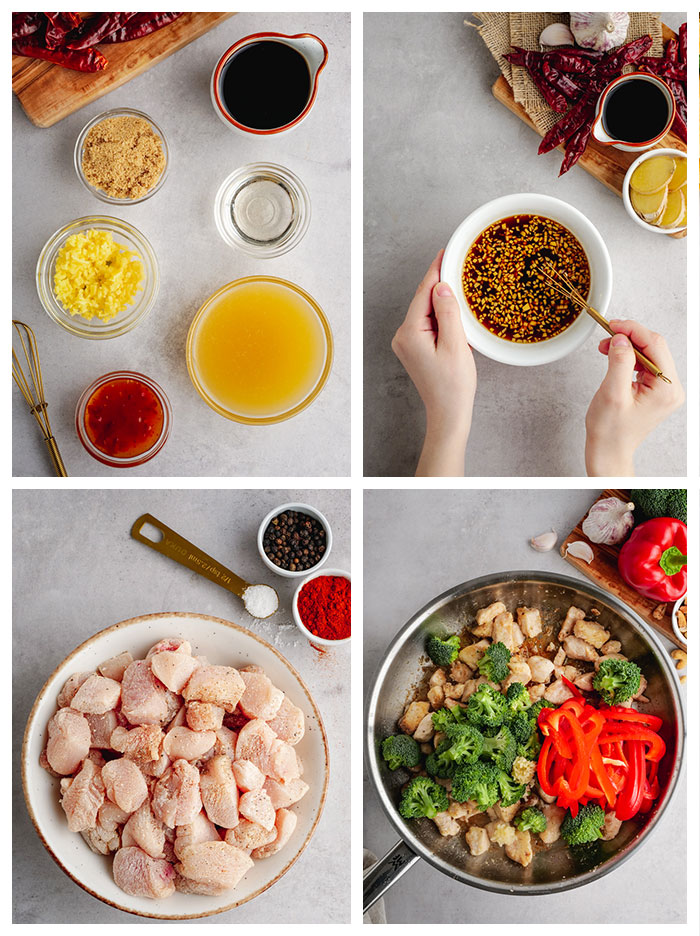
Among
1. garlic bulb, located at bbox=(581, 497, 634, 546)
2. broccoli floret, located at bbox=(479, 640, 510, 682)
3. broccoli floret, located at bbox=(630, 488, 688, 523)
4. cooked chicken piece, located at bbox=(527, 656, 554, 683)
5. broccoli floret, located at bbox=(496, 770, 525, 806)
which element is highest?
broccoli floret, located at bbox=(630, 488, 688, 523)

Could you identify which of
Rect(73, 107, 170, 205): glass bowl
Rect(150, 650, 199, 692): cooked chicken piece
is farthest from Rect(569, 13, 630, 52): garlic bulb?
Rect(150, 650, 199, 692): cooked chicken piece

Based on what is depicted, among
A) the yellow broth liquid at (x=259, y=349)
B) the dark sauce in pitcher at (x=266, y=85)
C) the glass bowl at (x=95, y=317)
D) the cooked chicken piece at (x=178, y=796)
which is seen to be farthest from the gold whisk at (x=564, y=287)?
the cooked chicken piece at (x=178, y=796)

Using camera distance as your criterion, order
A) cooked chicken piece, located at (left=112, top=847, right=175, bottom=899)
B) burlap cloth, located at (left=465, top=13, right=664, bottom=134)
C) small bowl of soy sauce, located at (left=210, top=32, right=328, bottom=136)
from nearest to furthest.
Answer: cooked chicken piece, located at (left=112, top=847, right=175, bottom=899) < small bowl of soy sauce, located at (left=210, top=32, right=328, bottom=136) < burlap cloth, located at (left=465, top=13, right=664, bottom=134)

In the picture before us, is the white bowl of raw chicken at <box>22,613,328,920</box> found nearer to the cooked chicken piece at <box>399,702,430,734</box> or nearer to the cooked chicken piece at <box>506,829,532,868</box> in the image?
the cooked chicken piece at <box>399,702,430,734</box>

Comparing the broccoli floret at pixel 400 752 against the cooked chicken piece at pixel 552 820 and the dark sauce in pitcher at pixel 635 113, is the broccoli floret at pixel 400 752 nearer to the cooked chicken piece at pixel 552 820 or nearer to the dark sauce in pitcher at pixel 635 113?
the cooked chicken piece at pixel 552 820

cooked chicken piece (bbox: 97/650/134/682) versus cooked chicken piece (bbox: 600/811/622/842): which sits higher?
cooked chicken piece (bbox: 97/650/134/682)
